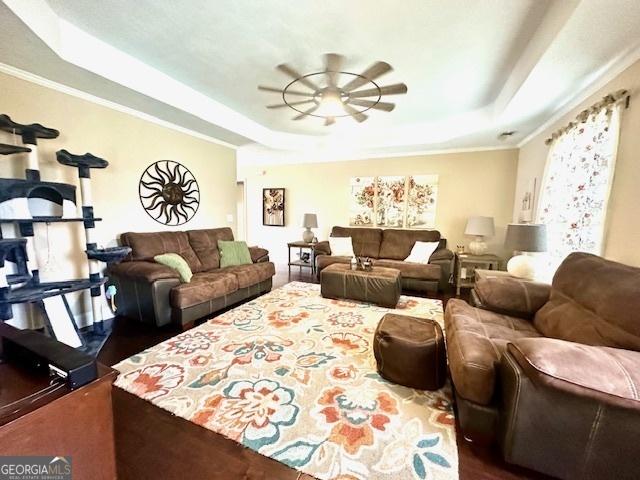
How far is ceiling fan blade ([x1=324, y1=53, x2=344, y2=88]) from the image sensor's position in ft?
7.34

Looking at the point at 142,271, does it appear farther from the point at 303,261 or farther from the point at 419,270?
the point at 419,270

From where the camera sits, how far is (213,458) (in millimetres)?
A: 1308

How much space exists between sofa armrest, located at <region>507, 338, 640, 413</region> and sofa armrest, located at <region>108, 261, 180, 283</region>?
9.61 feet

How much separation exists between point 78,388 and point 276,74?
2.94 metres

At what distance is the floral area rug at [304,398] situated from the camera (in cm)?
132

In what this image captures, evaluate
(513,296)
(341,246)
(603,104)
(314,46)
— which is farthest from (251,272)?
(603,104)

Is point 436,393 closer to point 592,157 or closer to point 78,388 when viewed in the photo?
point 78,388

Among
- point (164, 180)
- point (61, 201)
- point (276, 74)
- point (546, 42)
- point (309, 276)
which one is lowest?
point (309, 276)

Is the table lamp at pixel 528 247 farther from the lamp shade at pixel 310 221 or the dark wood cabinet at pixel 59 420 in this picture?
the lamp shade at pixel 310 221

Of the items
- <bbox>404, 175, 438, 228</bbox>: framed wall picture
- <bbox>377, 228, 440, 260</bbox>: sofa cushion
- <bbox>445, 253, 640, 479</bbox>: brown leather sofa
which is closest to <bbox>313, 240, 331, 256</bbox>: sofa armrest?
<bbox>377, 228, 440, 260</bbox>: sofa cushion

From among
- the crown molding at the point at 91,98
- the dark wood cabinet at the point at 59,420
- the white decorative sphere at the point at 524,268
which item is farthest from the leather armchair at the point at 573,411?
the crown molding at the point at 91,98

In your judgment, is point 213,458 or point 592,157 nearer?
point 213,458

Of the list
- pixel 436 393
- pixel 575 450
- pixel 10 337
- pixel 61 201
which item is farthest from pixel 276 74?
pixel 575 450

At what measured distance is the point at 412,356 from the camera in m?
1.78
